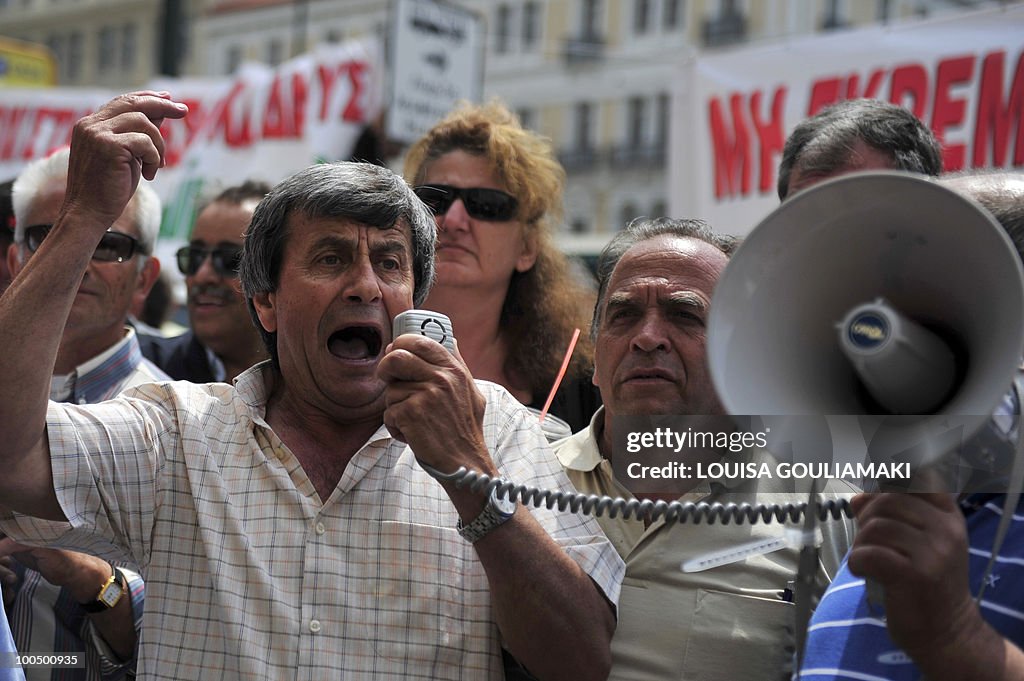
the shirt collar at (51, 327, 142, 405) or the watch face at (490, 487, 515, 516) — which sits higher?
the shirt collar at (51, 327, 142, 405)

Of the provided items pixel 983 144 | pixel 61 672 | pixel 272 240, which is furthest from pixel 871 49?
pixel 61 672

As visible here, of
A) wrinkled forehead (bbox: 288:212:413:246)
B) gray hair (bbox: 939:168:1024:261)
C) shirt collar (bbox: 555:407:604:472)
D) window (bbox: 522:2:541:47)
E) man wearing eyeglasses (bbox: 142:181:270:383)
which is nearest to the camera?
gray hair (bbox: 939:168:1024:261)

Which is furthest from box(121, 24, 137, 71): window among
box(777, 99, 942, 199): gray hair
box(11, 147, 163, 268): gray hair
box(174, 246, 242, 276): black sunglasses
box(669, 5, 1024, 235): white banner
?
box(777, 99, 942, 199): gray hair

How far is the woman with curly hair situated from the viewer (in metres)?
3.63

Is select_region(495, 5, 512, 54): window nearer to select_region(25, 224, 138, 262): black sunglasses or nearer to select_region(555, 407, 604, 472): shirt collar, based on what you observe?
select_region(25, 224, 138, 262): black sunglasses

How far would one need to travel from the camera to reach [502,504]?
6.93 feet

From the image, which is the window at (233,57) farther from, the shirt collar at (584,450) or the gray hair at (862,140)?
the shirt collar at (584,450)

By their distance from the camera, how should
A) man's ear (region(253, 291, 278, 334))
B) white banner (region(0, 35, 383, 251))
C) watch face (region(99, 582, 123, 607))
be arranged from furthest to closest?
white banner (region(0, 35, 383, 251)), watch face (region(99, 582, 123, 607)), man's ear (region(253, 291, 278, 334))

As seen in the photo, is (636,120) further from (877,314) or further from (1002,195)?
(877,314)

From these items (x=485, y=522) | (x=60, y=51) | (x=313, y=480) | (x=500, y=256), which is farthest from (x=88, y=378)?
(x=60, y=51)

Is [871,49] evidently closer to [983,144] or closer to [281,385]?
[983,144]

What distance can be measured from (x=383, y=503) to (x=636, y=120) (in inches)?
1776

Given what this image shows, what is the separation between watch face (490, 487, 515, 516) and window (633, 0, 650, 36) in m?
46.7

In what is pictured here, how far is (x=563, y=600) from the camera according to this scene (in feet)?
7.12
